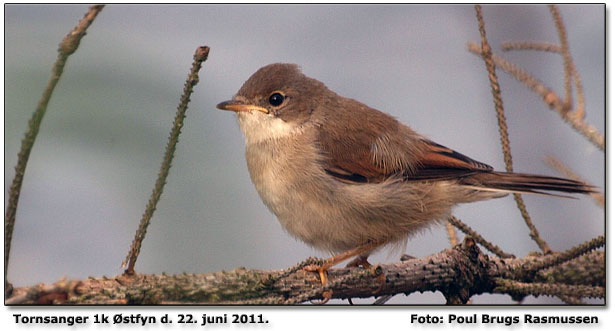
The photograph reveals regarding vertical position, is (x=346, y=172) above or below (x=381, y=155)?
below

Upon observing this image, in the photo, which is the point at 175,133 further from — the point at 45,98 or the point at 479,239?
the point at 479,239

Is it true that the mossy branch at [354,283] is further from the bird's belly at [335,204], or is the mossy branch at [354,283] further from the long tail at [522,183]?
the long tail at [522,183]

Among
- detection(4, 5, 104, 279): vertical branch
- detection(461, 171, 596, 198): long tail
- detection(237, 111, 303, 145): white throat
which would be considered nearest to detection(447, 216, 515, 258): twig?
detection(461, 171, 596, 198): long tail

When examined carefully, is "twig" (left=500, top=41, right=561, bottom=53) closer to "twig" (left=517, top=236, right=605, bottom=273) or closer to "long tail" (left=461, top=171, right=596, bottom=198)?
"long tail" (left=461, top=171, right=596, bottom=198)

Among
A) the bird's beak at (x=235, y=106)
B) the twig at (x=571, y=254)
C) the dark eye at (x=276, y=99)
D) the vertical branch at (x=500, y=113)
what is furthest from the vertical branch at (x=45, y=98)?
the twig at (x=571, y=254)

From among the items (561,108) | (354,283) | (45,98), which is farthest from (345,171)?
(45,98)

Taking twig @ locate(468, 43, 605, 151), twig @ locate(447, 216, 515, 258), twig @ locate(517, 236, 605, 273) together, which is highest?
twig @ locate(468, 43, 605, 151)

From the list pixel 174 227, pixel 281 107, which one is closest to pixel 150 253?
pixel 174 227
